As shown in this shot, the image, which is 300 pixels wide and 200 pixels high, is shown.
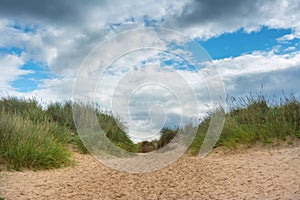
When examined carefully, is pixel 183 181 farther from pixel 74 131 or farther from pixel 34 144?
pixel 74 131

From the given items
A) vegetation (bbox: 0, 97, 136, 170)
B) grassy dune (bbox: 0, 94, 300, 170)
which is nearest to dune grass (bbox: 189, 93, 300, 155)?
grassy dune (bbox: 0, 94, 300, 170)

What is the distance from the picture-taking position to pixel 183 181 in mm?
5516

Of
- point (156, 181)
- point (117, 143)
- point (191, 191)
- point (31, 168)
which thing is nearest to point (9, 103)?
point (117, 143)

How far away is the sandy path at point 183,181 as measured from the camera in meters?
4.86

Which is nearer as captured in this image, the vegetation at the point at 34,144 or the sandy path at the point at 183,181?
the sandy path at the point at 183,181

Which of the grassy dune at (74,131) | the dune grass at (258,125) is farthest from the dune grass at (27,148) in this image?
the dune grass at (258,125)

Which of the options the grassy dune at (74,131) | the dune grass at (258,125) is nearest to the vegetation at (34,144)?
the grassy dune at (74,131)

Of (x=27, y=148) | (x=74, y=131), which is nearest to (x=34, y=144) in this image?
(x=27, y=148)

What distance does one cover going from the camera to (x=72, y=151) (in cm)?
855

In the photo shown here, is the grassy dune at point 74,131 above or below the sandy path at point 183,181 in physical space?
above

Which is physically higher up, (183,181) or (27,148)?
(27,148)

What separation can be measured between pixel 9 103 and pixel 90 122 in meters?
2.43

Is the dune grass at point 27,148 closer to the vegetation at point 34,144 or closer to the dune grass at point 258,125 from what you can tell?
the vegetation at point 34,144

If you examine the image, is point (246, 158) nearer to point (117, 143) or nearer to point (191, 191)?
point (191, 191)
